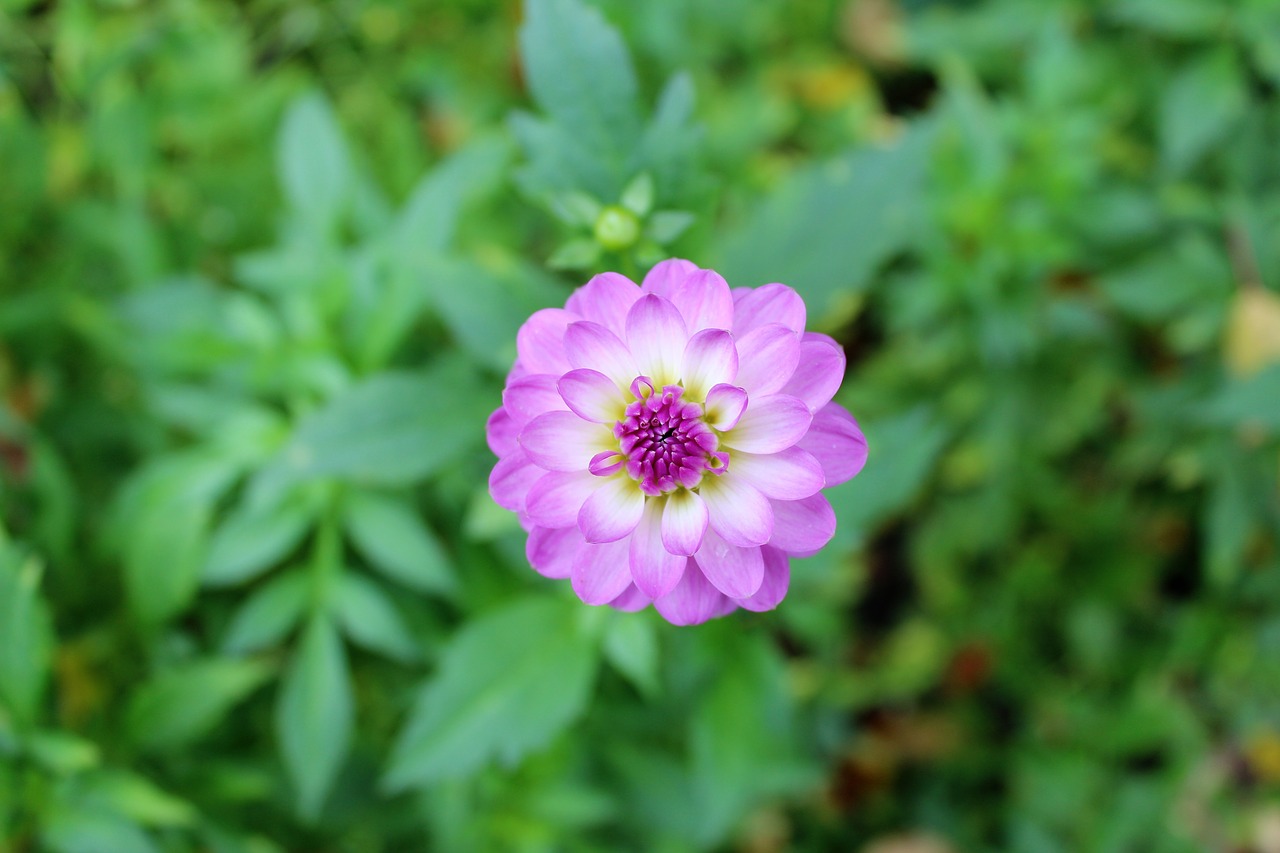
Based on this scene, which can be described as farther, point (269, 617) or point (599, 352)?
point (269, 617)

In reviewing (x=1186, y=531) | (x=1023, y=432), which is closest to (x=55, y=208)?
(x=1023, y=432)

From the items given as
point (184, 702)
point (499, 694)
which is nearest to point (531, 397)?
point (499, 694)

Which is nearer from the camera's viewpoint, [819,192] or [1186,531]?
[819,192]

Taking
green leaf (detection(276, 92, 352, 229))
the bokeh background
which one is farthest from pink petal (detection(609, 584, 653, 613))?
green leaf (detection(276, 92, 352, 229))

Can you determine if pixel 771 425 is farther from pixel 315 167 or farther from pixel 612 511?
pixel 315 167

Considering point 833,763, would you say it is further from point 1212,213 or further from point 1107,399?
point 1212,213

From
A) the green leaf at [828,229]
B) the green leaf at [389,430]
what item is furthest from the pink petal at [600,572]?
the green leaf at [828,229]

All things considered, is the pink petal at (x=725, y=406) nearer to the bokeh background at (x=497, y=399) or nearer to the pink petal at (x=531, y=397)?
the pink petal at (x=531, y=397)

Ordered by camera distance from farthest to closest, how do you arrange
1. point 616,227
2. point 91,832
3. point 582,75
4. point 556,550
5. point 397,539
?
point 397,539, point 91,832, point 582,75, point 616,227, point 556,550
